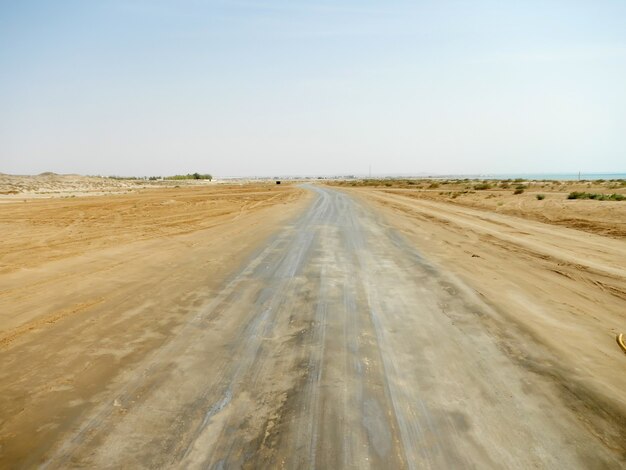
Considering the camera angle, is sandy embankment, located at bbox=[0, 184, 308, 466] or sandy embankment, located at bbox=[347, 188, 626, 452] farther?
sandy embankment, located at bbox=[347, 188, 626, 452]

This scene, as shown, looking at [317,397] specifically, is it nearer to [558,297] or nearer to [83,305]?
[83,305]

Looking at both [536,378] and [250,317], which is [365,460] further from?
[250,317]

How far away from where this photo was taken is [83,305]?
5914mm

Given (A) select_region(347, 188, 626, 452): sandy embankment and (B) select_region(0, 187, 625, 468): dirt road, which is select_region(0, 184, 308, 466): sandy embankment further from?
(A) select_region(347, 188, 626, 452): sandy embankment

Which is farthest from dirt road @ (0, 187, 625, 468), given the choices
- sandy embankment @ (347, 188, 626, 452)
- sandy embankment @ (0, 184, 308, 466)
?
sandy embankment @ (347, 188, 626, 452)

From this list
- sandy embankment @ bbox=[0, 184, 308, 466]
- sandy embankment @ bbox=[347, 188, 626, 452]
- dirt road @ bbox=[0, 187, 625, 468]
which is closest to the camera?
dirt road @ bbox=[0, 187, 625, 468]

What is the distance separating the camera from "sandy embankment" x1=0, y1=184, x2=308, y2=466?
132 inches

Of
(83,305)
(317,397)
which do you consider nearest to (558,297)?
(317,397)

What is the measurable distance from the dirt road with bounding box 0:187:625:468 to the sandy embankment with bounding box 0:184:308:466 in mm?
45

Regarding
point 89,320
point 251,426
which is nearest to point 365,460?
point 251,426

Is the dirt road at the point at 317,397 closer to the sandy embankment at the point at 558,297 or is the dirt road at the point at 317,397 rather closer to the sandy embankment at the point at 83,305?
the sandy embankment at the point at 83,305

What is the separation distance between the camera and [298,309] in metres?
5.70

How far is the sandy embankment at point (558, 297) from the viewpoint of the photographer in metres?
3.65

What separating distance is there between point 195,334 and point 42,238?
10.9 meters
